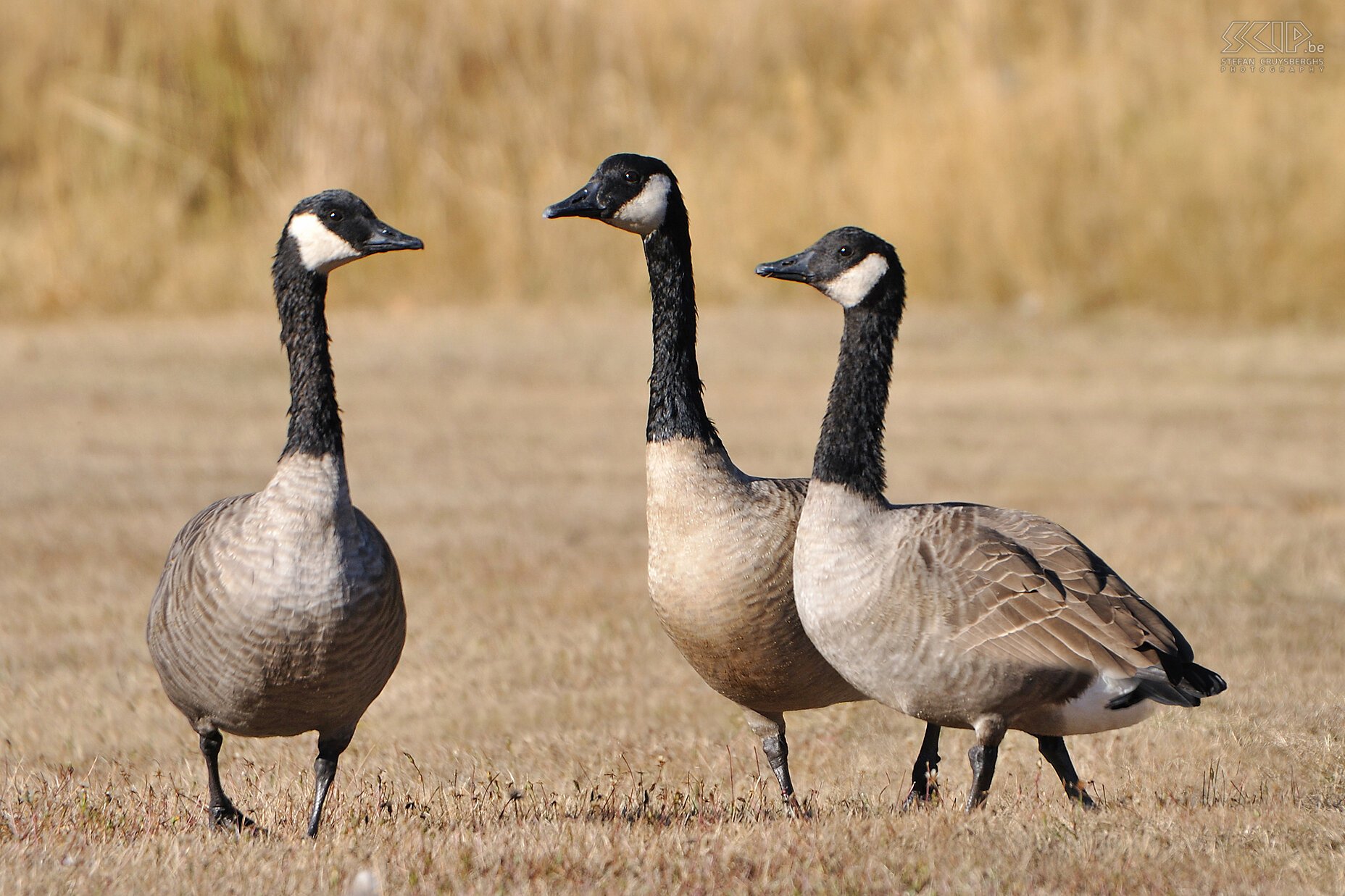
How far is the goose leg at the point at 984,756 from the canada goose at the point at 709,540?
415 mm

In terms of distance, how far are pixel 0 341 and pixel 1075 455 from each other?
1010 centimetres

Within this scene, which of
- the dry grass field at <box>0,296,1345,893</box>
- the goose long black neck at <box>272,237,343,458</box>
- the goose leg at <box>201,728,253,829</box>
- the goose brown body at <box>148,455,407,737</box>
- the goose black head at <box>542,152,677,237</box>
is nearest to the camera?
the dry grass field at <box>0,296,1345,893</box>

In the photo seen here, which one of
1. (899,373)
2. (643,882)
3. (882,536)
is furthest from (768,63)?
(643,882)

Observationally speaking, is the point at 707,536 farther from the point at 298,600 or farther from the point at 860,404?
the point at 298,600

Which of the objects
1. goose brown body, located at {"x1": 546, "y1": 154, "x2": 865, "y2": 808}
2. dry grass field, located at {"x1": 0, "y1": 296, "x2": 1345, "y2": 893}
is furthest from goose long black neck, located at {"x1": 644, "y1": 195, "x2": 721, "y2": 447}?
dry grass field, located at {"x1": 0, "y1": 296, "x2": 1345, "y2": 893}

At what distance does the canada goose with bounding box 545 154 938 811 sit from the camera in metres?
5.58

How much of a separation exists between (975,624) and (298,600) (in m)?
2.05

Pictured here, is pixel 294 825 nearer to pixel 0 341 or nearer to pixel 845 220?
pixel 0 341

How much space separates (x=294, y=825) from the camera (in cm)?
533

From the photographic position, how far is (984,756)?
529 centimetres

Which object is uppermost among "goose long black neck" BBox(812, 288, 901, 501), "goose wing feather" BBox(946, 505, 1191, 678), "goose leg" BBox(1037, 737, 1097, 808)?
"goose long black neck" BBox(812, 288, 901, 501)

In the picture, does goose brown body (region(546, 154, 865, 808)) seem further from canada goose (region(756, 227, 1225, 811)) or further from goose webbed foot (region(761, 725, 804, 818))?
canada goose (region(756, 227, 1225, 811))

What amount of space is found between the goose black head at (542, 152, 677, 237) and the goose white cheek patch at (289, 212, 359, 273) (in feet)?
2.45

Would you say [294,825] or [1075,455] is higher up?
[1075,455]
